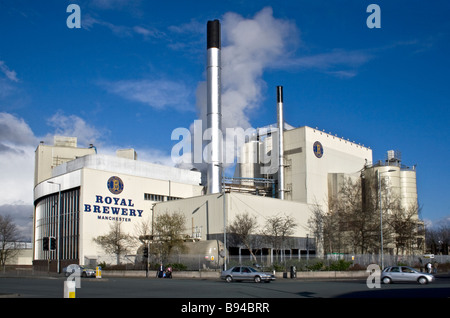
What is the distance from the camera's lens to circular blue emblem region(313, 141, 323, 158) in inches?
3246

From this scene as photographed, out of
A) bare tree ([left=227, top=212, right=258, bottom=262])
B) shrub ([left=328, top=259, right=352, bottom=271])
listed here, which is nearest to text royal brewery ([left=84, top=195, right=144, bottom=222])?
bare tree ([left=227, top=212, right=258, bottom=262])

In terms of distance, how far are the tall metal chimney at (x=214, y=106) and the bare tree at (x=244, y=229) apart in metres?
8.92

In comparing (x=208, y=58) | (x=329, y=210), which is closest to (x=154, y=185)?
(x=208, y=58)

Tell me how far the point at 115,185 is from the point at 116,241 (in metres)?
9.32

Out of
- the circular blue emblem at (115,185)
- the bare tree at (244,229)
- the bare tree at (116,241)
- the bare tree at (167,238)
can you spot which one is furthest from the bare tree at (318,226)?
the circular blue emblem at (115,185)

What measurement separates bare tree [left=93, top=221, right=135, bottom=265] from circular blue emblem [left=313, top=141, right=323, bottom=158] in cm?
3390

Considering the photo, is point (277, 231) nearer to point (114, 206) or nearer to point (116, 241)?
point (116, 241)

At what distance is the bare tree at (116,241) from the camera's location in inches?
2598

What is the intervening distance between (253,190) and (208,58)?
79.5ft

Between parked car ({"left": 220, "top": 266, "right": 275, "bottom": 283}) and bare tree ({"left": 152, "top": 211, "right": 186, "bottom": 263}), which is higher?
bare tree ({"left": 152, "top": 211, "right": 186, "bottom": 263})

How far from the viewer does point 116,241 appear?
6569 centimetres

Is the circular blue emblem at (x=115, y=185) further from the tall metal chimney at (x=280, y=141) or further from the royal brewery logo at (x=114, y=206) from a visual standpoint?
the tall metal chimney at (x=280, y=141)

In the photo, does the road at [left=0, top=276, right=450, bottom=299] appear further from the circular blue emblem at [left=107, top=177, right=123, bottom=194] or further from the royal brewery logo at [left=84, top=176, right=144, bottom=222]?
the circular blue emblem at [left=107, top=177, right=123, bottom=194]

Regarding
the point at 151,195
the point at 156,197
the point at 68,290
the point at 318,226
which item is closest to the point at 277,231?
the point at 318,226
